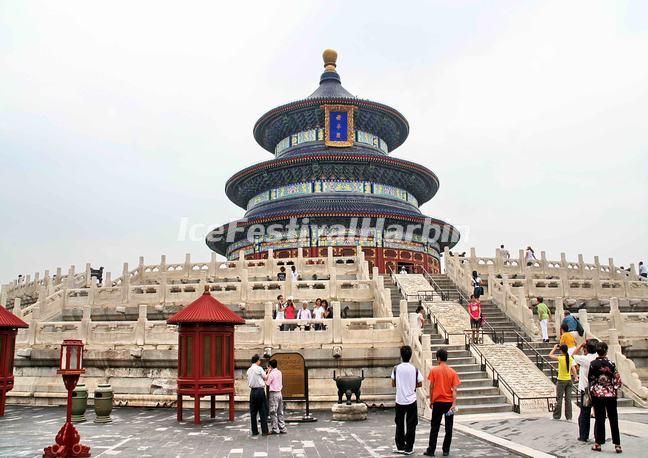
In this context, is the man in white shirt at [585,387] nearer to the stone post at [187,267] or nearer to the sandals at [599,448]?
the sandals at [599,448]

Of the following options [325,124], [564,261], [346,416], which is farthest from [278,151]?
[346,416]

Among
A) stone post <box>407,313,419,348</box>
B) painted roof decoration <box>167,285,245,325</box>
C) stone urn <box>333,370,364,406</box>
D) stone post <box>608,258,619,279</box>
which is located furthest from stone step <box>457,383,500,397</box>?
stone post <box>608,258,619,279</box>

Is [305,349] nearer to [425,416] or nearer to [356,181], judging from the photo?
[425,416]

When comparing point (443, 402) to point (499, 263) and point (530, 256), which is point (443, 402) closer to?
point (499, 263)

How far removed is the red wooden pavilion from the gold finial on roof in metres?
42.0

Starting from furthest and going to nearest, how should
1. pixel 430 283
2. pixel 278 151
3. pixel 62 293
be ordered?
pixel 278 151 → pixel 430 283 → pixel 62 293

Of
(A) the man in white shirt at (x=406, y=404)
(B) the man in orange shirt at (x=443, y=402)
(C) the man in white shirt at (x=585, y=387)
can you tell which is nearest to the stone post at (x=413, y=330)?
(C) the man in white shirt at (x=585, y=387)

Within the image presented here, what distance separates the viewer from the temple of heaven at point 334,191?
42094 mm

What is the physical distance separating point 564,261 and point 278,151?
27423 millimetres

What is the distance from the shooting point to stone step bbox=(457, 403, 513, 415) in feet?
51.4

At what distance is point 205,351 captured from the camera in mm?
15648

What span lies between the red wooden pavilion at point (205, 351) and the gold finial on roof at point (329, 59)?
41966 millimetres

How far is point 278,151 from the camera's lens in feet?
176

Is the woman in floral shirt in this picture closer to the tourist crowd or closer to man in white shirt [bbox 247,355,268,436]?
man in white shirt [bbox 247,355,268,436]
